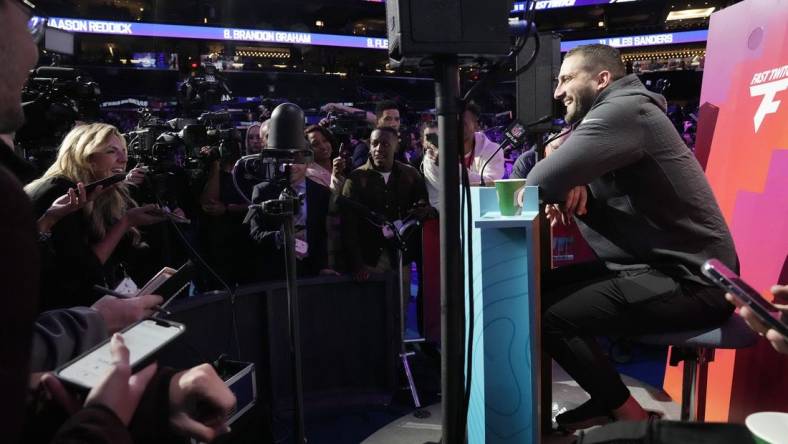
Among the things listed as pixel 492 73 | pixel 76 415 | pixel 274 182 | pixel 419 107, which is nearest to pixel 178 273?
pixel 274 182

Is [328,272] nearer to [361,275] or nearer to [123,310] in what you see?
[361,275]

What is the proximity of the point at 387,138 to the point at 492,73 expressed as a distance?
7.85 feet

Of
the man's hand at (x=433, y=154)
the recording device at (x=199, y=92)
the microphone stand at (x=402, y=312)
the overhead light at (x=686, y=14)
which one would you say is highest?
the overhead light at (x=686, y=14)

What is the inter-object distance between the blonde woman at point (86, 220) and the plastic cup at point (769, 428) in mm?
2260

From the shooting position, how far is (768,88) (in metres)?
2.41

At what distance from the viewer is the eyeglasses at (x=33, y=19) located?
38.7 inches

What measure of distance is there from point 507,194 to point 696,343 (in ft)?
2.75

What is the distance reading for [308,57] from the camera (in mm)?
18547

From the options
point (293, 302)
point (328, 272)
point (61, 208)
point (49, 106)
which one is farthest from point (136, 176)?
point (293, 302)

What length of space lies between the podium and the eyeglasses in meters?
1.19

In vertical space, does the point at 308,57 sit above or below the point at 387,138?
above

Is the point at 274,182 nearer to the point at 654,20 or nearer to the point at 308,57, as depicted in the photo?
the point at 308,57

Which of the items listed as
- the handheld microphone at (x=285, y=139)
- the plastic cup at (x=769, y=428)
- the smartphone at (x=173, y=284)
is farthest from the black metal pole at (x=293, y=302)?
the plastic cup at (x=769, y=428)

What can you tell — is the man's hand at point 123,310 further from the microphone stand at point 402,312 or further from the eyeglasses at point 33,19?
the microphone stand at point 402,312
